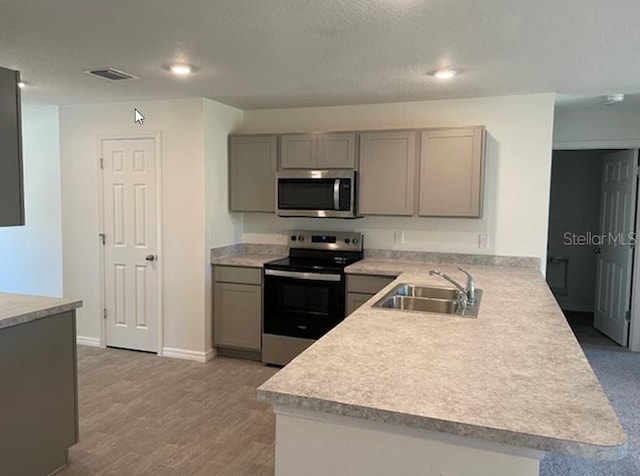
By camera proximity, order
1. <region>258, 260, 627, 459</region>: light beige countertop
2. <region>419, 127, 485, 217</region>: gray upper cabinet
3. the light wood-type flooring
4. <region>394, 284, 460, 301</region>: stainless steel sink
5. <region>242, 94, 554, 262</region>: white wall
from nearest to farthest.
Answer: <region>258, 260, 627, 459</region>: light beige countertop → the light wood-type flooring → <region>394, 284, 460, 301</region>: stainless steel sink → <region>419, 127, 485, 217</region>: gray upper cabinet → <region>242, 94, 554, 262</region>: white wall

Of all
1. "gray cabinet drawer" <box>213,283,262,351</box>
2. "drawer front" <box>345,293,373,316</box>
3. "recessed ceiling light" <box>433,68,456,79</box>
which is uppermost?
"recessed ceiling light" <box>433,68,456,79</box>

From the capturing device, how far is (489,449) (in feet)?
4.19

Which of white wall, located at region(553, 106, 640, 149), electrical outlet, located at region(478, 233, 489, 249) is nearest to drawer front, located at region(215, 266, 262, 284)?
electrical outlet, located at region(478, 233, 489, 249)

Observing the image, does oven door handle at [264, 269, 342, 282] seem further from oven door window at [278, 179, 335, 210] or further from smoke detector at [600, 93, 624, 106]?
smoke detector at [600, 93, 624, 106]

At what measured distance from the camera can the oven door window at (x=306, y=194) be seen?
419 cm

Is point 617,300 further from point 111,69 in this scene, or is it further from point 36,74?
point 36,74

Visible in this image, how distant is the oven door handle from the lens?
3.98 metres

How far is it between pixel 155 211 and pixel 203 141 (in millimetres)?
814

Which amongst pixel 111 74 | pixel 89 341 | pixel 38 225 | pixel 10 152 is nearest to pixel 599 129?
pixel 111 74

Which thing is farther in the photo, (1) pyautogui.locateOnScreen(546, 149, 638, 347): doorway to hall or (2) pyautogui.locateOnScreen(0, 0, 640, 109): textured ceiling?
(1) pyautogui.locateOnScreen(546, 149, 638, 347): doorway to hall

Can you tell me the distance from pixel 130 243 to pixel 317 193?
6.17 ft

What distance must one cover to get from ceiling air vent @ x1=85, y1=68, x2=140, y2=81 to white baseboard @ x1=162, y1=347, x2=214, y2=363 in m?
2.42

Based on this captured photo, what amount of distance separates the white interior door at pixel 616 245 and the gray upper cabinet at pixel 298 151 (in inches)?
127

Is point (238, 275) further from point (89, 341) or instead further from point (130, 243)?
point (89, 341)
